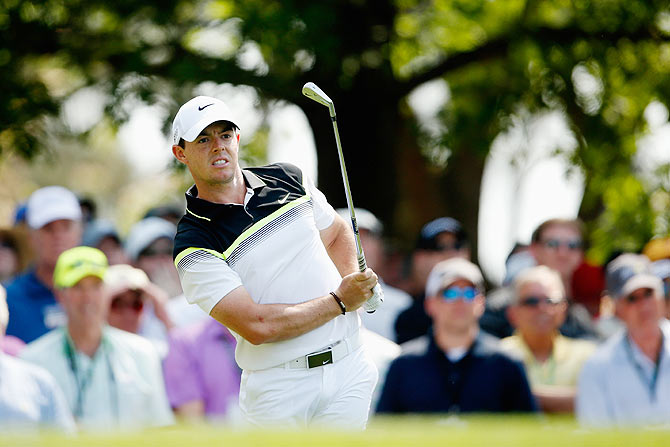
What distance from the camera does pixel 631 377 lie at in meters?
7.24

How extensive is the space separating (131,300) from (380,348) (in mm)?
1879

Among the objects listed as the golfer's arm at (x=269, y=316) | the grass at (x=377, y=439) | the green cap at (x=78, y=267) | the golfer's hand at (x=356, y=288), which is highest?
the green cap at (x=78, y=267)

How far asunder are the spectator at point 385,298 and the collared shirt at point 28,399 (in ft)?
7.13

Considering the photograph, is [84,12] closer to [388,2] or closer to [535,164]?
[388,2]

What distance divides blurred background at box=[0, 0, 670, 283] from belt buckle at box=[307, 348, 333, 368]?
4516 millimetres

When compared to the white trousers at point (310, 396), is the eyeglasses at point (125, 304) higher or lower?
higher

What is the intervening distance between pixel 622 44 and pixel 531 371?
434 cm

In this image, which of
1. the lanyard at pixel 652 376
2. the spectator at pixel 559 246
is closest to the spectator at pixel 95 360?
the lanyard at pixel 652 376

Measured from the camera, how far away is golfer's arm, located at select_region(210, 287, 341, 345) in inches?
199

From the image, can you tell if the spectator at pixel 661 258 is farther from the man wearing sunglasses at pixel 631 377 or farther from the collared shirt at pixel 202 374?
the collared shirt at pixel 202 374

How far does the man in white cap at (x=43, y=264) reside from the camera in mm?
7758

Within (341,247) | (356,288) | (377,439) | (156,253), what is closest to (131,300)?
(156,253)

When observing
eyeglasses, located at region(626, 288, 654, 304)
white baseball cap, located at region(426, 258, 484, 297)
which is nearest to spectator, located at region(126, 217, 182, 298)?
white baseball cap, located at region(426, 258, 484, 297)

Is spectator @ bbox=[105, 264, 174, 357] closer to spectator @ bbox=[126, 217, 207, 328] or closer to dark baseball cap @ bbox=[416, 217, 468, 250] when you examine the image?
spectator @ bbox=[126, 217, 207, 328]
